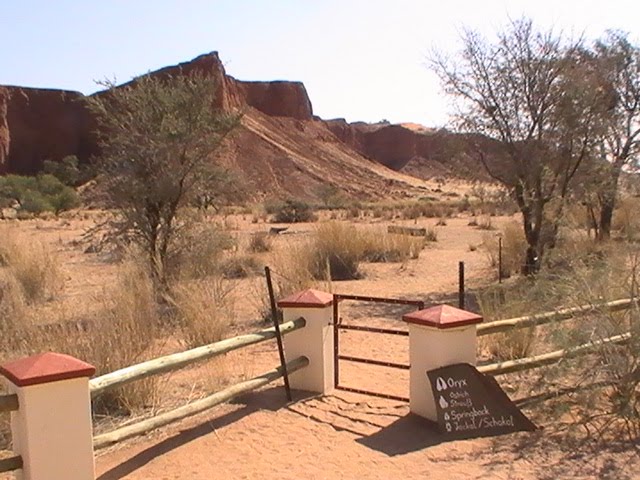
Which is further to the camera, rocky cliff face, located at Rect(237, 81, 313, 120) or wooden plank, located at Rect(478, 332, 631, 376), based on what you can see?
rocky cliff face, located at Rect(237, 81, 313, 120)

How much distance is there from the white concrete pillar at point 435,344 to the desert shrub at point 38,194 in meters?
42.5

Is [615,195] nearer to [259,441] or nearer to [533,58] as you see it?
[533,58]

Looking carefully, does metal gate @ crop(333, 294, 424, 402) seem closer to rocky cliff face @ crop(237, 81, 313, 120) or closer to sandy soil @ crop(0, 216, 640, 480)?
sandy soil @ crop(0, 216, 640, 480)

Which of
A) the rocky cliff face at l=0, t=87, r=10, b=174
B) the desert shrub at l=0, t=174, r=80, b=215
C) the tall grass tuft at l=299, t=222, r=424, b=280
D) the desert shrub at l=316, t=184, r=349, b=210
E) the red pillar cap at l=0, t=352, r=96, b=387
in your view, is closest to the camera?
the red pillar cap at l=0, t=352, r=96, b=387

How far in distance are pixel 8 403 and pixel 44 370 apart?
325 mm

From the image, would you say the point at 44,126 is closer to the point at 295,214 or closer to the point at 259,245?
the point at 295,214

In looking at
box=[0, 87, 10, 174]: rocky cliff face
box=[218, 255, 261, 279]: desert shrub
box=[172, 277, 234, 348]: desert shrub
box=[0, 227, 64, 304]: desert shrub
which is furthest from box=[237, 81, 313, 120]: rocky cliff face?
box=[172, 277, 234, 348]: desert shrub

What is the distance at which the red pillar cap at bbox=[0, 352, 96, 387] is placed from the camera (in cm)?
434

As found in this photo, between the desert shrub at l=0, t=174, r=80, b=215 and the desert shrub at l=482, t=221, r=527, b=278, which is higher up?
the desert shrub at l=0, t=174, r=80, b=215

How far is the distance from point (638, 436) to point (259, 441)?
3.15 metres

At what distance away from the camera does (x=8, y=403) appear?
14.6 ft

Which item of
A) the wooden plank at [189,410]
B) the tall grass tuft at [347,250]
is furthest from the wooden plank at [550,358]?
the tall grass tuft at [347,250]

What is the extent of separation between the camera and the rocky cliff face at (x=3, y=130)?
71250mm

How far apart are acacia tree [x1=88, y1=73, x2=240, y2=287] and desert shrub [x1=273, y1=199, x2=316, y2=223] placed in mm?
24759
